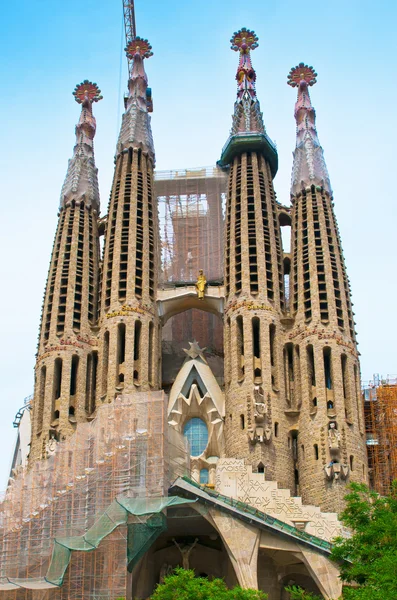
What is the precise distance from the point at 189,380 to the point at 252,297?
522 cm

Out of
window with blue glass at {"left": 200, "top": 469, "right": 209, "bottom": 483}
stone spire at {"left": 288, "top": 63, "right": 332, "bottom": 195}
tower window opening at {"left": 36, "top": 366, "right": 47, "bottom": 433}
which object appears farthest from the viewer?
stone spire at {"left": 288, "top": 63, "right": 332, "bottom": 195}

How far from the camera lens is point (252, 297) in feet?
160

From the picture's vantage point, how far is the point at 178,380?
49.1 metres

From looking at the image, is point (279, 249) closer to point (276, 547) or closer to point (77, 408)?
point (77, 408)

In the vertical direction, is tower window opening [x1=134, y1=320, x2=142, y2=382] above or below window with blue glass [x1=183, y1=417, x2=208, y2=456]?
above

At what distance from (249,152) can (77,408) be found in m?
17.8

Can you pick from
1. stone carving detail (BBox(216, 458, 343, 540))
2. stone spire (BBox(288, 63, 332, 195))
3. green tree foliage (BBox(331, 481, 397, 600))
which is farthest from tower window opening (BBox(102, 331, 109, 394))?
green tree foliage (BBox(331, 481, 397, 600))

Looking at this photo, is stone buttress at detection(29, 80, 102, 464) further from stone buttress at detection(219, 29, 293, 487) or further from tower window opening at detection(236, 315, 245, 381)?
tower window opening at detection(236, 315, 245, 381)

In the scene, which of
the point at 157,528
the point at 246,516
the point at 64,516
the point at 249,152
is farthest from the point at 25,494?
the point at 249,152

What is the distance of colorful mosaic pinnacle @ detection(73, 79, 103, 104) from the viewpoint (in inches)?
2334

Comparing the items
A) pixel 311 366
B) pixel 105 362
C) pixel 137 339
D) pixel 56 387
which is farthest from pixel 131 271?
pixel 311 366

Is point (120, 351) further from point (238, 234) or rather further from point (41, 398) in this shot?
point (238, 234)

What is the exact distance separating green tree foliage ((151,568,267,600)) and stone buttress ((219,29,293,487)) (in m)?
11.5

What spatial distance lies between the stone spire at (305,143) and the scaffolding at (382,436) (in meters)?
11.7
